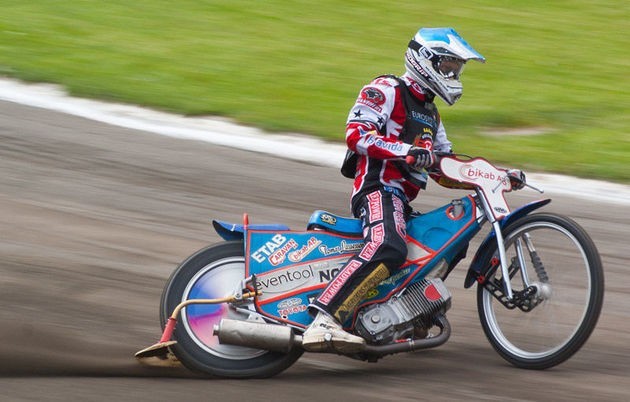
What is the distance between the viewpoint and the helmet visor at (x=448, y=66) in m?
6.16

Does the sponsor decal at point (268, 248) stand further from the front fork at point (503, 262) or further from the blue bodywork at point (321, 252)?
the front fork at point (503, 262)

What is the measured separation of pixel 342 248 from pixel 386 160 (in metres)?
0.60

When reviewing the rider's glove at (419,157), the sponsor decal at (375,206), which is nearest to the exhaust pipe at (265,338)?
the sponsor decal at (375,206)

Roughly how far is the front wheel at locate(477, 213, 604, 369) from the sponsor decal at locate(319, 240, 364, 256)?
82 centimetres

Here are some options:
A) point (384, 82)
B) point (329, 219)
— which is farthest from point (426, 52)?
point (329, 219)

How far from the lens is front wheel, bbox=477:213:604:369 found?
19.4 feet

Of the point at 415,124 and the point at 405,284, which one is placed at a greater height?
the point at 415,124

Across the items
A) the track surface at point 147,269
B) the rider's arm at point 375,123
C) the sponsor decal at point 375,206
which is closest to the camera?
the track surface at point 147,269

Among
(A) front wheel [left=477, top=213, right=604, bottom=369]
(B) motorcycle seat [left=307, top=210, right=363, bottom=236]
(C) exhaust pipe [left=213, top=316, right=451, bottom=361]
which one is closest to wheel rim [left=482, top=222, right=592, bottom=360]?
(A) front wheel [left=477, top=213, right=604, bottom=369]

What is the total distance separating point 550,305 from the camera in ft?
20.0

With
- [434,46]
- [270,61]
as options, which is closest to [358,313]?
[434,46]

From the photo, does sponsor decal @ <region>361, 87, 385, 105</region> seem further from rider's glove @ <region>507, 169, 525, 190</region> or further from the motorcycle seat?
rider's glove @ <region>507, 169, 525, 190</region>

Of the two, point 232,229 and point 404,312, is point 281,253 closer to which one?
point 232,229

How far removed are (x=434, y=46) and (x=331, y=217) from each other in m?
1.21
